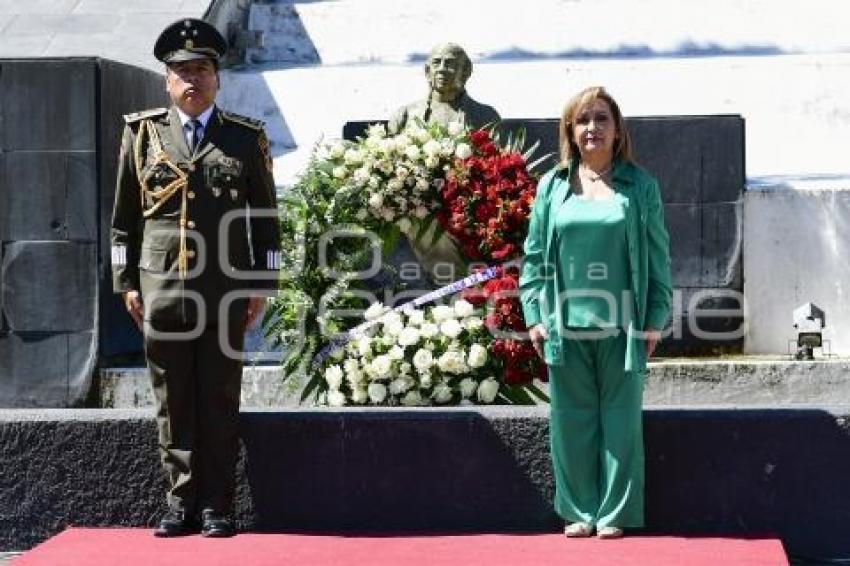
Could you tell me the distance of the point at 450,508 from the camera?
6.67 metres

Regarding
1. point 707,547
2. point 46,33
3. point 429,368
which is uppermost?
point 46,33

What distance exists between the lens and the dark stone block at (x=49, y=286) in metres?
9.84

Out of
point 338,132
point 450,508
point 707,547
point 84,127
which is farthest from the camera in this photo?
point 338,132

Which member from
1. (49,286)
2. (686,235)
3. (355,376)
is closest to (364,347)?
(355,376)

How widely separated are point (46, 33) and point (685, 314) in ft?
14.1

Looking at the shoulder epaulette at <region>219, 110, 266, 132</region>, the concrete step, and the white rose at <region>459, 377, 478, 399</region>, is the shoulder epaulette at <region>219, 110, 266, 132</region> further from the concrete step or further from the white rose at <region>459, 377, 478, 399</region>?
the concrete step

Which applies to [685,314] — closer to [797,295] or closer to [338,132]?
[797,295]

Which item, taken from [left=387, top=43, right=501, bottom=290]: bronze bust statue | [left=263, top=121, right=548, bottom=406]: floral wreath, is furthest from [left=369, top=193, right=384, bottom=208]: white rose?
[left=387, top=43, right=501, bottom=290]: bronze bust statue

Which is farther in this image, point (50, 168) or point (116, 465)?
point (50, 168)

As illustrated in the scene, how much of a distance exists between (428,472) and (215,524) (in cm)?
74

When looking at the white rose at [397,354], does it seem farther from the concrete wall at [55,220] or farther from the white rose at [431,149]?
the concrete wall at [55,220]

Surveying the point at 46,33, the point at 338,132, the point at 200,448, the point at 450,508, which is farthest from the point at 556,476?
the point at 46,33

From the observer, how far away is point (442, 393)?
703 cm

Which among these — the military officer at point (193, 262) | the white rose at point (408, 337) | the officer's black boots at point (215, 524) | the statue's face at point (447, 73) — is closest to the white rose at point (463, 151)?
the white rose at point (408, 337)
